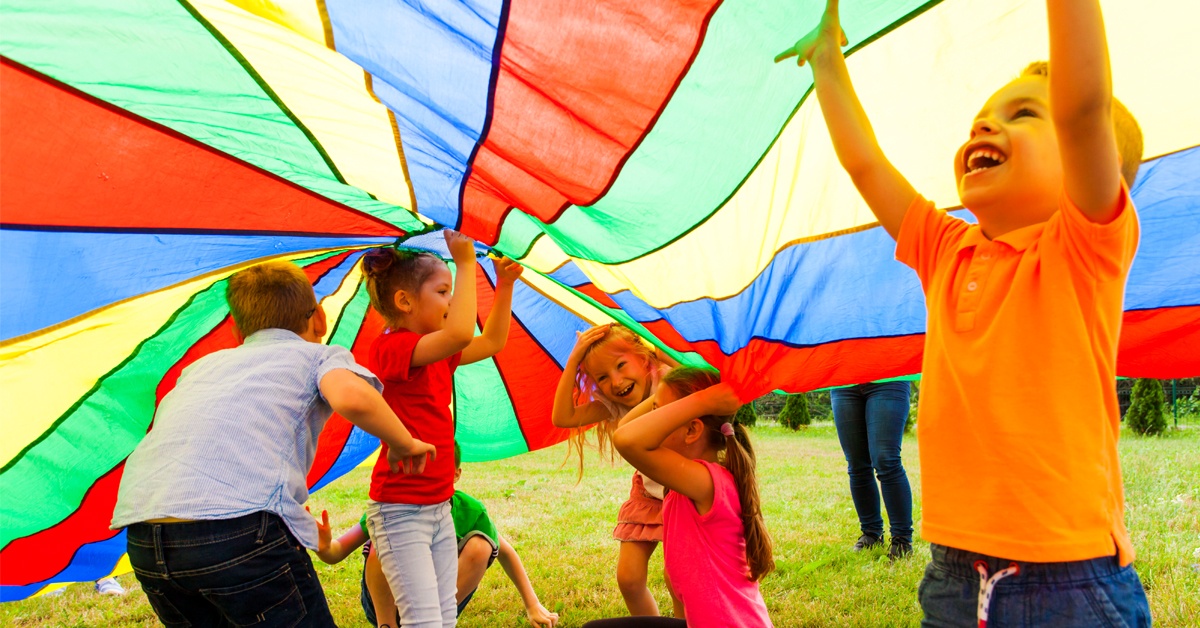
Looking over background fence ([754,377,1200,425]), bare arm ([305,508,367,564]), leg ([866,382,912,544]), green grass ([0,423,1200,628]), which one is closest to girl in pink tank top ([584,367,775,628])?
bare arm ([305,508,367,564])

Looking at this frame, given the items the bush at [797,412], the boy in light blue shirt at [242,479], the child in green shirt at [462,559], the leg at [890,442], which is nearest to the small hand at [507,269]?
the boy in light blue shirt at [242,479]

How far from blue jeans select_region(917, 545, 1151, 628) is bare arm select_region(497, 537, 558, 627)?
2288 millimetres

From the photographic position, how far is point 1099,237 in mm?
1201

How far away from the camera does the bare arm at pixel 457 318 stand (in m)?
2.57

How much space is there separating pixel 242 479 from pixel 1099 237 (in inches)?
70.8

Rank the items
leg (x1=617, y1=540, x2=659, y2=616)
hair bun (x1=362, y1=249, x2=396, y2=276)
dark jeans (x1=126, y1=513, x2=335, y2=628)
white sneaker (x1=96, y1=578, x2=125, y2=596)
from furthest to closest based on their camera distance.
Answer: white sneaker (x1=96, y1=578, x2=125, y2=596) → leg (x1=617, y1=540, x2=659, y2=616) → hair bun (x1=362, y1=249, x2=396, y2=276) → dark jeans (x1=126, y1=513, x2=335, y2=628)

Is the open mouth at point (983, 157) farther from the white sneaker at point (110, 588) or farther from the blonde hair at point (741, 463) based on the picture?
the white sneaker at point (110, 588)

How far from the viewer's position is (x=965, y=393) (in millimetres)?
1360

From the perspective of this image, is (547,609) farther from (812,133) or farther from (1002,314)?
(1002,314)

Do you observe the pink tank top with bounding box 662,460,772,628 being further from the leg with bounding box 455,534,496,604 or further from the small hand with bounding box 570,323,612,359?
the leg with bounding box 455,534,496,604

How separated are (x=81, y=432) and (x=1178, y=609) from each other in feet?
12.4

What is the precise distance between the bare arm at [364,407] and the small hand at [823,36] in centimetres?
123

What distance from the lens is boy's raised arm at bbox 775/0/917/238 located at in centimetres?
153

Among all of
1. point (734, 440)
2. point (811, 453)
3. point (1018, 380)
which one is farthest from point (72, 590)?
point (811, 453)
